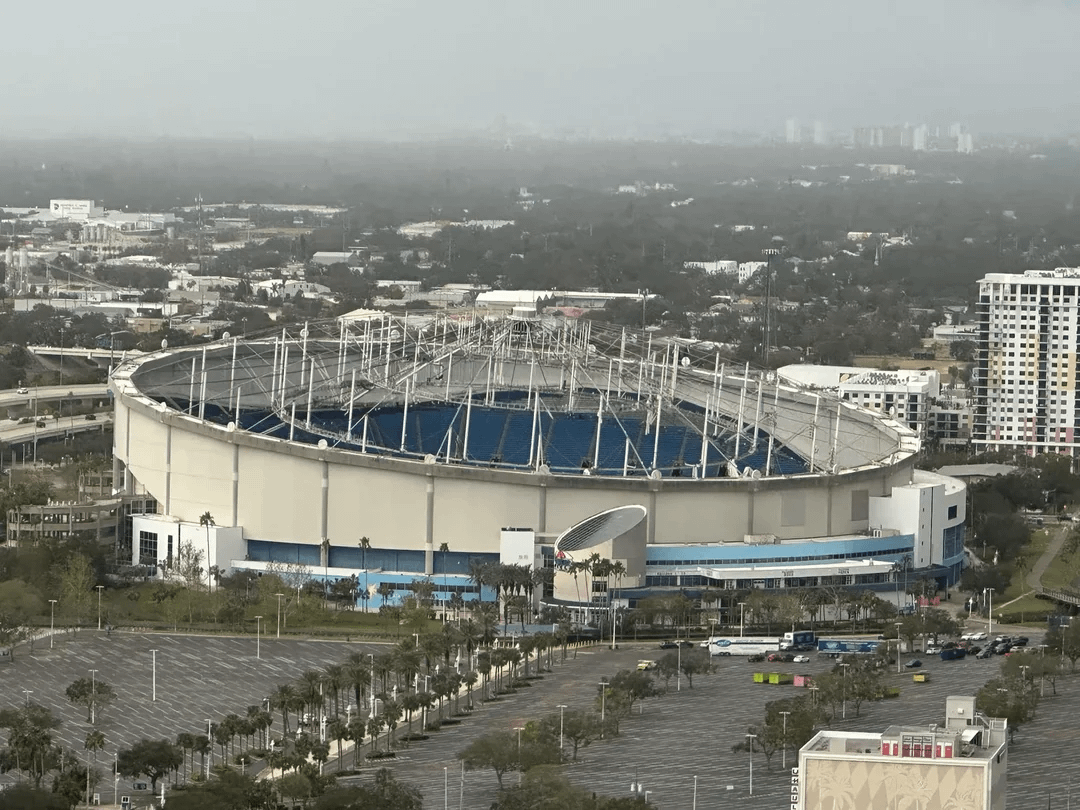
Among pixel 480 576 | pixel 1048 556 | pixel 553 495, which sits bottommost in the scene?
pixel 1048 556

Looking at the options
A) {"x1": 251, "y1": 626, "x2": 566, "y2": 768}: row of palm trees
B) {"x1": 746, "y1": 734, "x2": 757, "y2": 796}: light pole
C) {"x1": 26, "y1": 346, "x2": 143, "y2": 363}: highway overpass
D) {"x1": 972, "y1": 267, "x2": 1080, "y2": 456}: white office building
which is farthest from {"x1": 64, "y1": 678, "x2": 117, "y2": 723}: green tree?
{"x1": 26, "y1": 346, "x2": 143, "y2": 363}: highway overpass

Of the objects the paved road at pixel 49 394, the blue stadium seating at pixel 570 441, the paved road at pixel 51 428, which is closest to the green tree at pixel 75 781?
the blue stadium seating at pixel 570 441

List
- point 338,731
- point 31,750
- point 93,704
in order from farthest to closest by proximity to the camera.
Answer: point 93,704, point 338,731, point 31,750

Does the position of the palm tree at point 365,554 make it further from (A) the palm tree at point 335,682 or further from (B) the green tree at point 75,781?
(B) the green tree at point 75,781

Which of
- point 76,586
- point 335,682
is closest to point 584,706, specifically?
point 335,682

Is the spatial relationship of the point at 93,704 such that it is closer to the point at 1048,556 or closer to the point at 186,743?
the point at 186,743

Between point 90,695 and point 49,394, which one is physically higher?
point 49,394
